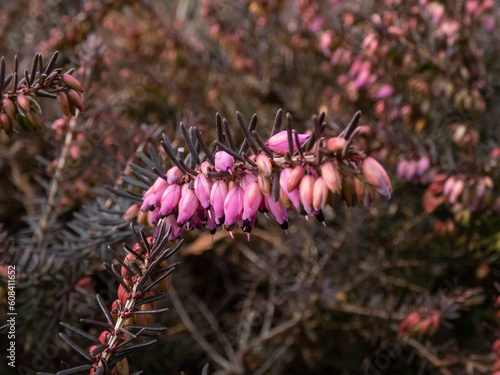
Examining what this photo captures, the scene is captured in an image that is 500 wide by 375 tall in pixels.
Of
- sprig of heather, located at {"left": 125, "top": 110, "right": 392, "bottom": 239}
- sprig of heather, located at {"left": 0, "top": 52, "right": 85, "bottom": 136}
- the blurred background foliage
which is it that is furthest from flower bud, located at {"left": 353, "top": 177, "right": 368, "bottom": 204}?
the blurred background foliage

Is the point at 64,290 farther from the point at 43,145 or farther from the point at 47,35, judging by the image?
the point at 47,35

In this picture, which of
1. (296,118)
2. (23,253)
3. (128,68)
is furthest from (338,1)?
(23,253)

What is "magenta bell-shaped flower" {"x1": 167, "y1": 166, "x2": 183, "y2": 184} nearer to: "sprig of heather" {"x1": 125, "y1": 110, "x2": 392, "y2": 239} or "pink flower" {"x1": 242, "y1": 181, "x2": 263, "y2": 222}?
"sprig of heather" {"x1": 125, "y1": 110, "x2": 392, "y2": 239}

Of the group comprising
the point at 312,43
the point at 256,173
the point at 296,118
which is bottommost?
the point at 296,118

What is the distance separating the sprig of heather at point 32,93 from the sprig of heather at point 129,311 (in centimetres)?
31

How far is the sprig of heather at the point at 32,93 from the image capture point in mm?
789

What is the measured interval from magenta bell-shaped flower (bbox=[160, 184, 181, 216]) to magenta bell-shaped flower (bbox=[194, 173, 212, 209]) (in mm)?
45

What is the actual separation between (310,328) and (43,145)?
173cm

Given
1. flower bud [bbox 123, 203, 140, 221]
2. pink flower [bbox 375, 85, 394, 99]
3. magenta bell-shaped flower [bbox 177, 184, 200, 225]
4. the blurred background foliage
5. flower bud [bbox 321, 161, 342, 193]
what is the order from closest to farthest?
flower bud [bbox 321, 161, 342, 193], magenta bell-shaped flower [bbox 177, 184, 200, 225], flower bud [bbox 123, 203, 140, 221], the blurred background foliage, pink flower [bbox 375, 85, 394, 99]

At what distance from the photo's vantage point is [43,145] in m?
2.36

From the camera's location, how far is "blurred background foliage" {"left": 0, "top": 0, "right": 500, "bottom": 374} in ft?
4.63

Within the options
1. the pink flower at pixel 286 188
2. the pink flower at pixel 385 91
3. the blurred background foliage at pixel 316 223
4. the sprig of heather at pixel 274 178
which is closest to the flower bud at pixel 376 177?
the sprig of heather at pixel 274 178

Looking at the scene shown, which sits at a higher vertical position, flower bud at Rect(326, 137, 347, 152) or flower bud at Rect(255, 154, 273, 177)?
flower bud at Rect(326, 137, 347, 152)

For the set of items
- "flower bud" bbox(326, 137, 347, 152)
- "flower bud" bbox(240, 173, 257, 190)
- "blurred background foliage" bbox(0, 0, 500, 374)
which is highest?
"flower bud" bbox(326, 137, 347, 152)
